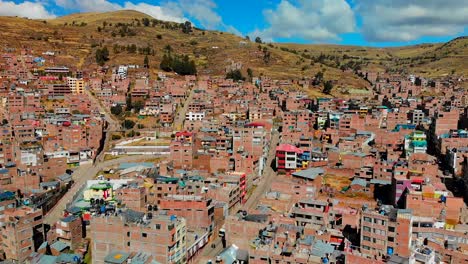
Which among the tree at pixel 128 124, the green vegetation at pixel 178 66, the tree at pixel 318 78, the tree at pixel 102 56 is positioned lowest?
the tree at pixel 128 124

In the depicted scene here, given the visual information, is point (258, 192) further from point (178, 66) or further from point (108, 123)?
point (178, 66)

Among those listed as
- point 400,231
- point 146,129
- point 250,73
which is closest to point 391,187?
point 400,231

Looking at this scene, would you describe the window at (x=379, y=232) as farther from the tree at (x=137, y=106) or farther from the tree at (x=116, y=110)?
the tree at (x=116, y=110)

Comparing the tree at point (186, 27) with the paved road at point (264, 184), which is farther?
the tree at point (186, 27)

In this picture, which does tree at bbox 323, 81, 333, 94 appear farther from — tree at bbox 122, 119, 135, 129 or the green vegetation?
tree at bbox 122, 119, 135, 129

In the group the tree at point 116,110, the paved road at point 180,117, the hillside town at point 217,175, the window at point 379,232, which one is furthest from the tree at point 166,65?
the window at point 379,232

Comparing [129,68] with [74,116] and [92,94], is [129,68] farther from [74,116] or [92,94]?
[74,116]

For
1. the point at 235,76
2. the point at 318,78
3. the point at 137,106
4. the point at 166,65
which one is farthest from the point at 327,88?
the point at 137,106

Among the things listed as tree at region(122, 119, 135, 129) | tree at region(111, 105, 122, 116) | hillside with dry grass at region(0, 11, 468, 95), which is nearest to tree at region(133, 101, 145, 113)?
tree at region(111, 105, 122, 116)
